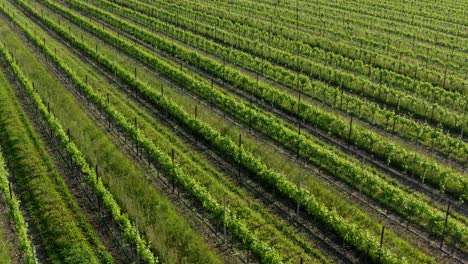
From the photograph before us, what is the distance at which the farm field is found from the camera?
19125 mm

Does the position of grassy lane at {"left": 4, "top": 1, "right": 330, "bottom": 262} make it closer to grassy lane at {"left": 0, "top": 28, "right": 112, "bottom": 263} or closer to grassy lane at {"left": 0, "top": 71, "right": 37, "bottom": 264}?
grassy lane at {"left": 0, "top": 28, "right": 112, "bottom": 263}

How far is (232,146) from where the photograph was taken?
24781 millimetres

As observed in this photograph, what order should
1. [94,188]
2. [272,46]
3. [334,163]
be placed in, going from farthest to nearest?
1. [272,46]
2. [334,163]
3. [94,188]

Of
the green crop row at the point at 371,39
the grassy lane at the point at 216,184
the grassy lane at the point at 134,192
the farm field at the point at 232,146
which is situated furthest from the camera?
the green crop row at the point at 371,39

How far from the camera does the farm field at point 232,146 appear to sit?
19.1 m

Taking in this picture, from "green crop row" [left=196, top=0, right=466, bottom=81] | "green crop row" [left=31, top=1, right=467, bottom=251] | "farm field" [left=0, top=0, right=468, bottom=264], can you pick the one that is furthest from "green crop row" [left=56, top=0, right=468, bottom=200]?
"green crop row" [left=196, top=0, right=466, bottom=81]

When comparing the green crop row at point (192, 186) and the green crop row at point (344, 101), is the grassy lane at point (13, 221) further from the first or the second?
the green crop row at point (344, 101)

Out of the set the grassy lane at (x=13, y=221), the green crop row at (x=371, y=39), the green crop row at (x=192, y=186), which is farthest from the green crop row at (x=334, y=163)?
the green crop row at (x=371, y=39)

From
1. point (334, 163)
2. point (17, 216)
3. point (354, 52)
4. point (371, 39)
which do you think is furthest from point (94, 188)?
point (371, 39)

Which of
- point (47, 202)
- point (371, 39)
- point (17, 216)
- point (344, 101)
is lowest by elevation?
point (47, 202)

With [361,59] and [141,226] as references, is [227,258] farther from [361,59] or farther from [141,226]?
[361,59]

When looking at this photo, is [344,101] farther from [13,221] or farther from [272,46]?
[13,221]

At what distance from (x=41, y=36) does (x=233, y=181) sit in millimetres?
30422

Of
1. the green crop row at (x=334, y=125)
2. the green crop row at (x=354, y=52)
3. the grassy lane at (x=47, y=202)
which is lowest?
the grassy lane at (x=47, y=202)
